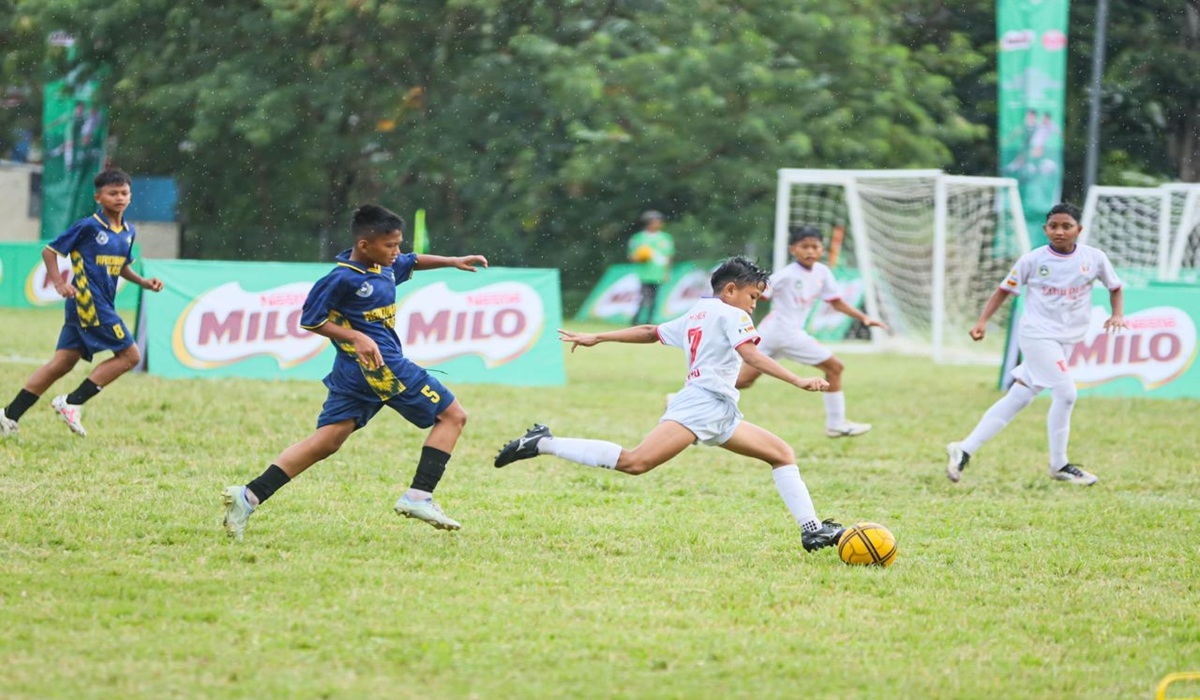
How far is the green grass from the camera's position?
4.68 meters

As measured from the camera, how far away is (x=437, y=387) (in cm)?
685

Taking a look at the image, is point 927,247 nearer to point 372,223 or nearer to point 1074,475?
point 1074,475

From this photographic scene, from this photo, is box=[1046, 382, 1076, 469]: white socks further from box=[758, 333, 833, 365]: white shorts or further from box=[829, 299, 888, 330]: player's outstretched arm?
box=[758, 333, 833, 365]: white shorts

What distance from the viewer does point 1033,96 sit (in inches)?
695

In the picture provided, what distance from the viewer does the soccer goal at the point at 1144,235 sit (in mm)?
19422

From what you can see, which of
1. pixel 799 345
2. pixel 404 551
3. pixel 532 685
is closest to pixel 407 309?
pixel 799 345

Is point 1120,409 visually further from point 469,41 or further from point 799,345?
point 469,41

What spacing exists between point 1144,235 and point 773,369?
15165 millimetres

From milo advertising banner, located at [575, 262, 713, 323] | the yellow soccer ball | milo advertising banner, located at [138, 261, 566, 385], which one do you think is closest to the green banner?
milo advertising banner, located at [575, 262, 713, 323]

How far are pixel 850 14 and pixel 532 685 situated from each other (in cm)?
2556

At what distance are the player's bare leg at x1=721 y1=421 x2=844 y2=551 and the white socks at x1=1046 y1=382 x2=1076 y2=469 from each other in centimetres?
321

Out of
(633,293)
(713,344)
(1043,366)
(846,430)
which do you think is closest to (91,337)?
(713,344)

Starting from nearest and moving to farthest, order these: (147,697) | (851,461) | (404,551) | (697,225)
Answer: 1. (147,697)
2. (404,551)
3. (851,461)
4. (697,225)

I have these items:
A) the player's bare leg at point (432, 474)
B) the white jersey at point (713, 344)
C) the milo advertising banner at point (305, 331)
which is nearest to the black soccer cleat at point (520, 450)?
the player's bare leg at point (432, 474)
